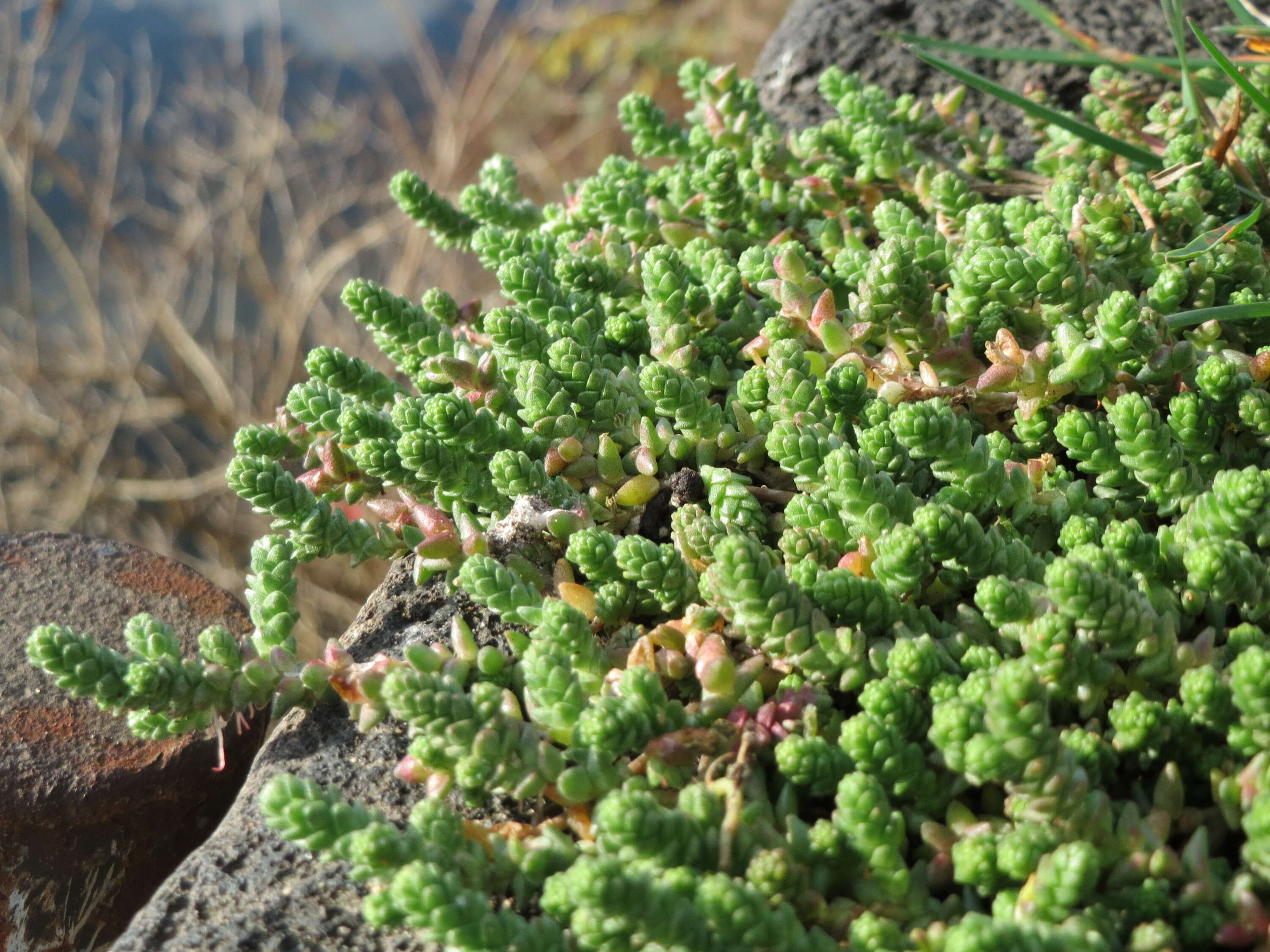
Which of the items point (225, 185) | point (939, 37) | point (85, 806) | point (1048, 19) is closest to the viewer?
point (85, 806)

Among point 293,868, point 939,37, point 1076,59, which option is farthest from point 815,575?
point 939,37

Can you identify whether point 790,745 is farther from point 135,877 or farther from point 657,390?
point 135,877

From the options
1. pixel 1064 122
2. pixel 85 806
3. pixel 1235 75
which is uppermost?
pixel 1064 122

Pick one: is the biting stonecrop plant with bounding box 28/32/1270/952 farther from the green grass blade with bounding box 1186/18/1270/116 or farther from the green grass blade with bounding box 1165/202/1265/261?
the green grass blade with bounding box 1186/18/1270/116

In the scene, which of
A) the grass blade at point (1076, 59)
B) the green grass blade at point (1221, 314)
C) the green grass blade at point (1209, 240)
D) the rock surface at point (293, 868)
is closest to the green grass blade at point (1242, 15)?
the grass blade at point (1076, 59)

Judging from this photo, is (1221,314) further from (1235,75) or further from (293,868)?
(293,868)

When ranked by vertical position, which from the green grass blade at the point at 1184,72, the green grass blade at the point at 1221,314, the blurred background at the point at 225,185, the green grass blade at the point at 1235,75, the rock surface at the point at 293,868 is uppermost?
the blurred background at the point at 225,185

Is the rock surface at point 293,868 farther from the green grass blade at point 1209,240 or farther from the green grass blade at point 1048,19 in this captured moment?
the green grass blade at point 1048,19

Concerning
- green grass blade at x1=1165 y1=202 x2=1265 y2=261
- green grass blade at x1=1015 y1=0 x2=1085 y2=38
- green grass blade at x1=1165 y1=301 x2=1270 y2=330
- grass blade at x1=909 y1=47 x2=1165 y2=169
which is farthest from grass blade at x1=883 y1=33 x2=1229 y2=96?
green grass blade at x1=1165 y1=301 x2=1270 y2=330
